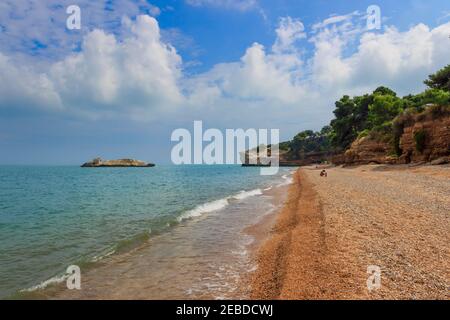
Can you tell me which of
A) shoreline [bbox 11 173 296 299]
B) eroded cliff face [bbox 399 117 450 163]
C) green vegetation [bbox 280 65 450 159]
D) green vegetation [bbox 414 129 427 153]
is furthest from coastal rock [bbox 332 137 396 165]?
shoreline [bbox 11 173 296 299]

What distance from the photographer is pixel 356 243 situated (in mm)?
9180

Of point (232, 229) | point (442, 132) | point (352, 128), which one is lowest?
point (232, 229)

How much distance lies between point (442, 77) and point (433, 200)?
42.6m

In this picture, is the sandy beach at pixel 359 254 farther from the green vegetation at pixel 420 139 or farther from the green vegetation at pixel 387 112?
the green vegetation at pixel 387 112

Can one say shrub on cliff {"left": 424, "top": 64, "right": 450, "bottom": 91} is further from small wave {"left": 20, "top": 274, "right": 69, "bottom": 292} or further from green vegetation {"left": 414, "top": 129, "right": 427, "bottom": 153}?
small wave {"left": 20, "top": 274, "right": 69, "bottom": 292}

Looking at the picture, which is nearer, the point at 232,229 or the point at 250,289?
the point at 250,289

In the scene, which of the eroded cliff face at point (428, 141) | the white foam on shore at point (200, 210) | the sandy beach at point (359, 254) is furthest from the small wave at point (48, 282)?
the eroded cliff face at point (428, 141)

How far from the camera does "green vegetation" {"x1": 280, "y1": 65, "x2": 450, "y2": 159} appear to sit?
39656 millimetres

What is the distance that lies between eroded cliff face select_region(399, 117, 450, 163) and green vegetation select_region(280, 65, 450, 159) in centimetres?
72

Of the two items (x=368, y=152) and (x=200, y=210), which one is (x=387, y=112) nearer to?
(x=368, y=152)

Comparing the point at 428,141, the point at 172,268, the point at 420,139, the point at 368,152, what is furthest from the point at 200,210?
the point at 368,152

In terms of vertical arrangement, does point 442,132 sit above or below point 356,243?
above

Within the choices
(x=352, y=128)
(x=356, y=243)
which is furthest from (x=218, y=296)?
(x=352, y=128)
